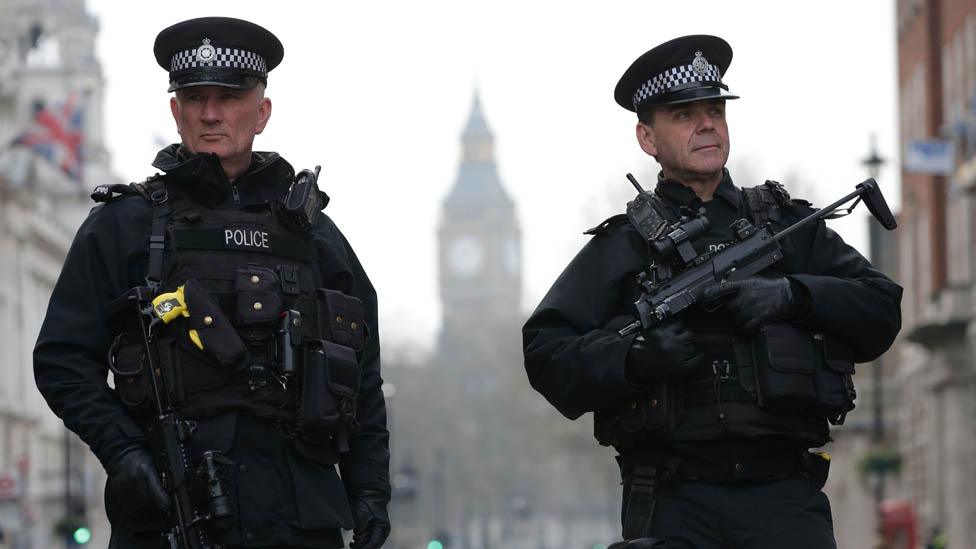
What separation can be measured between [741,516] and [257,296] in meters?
1.72

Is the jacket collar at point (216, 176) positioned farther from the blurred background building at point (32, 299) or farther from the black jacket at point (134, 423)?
the blurred background building at point (32, 299)

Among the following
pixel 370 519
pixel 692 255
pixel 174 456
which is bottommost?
pixel 370 519

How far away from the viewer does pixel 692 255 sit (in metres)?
7.82

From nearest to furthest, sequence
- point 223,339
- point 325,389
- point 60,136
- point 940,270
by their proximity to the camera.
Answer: point 223,339 < point 325,389 < point 940,270 < point 60,136

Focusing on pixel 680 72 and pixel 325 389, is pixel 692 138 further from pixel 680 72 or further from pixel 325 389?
pixel 325 389

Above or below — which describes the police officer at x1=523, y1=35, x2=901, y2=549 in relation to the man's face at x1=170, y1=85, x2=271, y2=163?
below

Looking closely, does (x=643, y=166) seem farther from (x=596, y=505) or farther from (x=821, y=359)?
(x=596, y=505)

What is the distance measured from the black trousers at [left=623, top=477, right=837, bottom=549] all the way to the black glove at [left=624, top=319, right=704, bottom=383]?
39cm

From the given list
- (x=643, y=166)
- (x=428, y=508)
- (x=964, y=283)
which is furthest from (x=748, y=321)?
(x=428, y=508)

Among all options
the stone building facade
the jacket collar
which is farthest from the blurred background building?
the jacket collar

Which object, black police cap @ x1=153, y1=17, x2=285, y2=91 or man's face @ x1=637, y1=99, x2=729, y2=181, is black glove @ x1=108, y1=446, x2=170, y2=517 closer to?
black police cap @ x1=153, y1=17, x2=285, y2=91

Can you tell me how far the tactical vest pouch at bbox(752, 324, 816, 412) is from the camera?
25.0ft

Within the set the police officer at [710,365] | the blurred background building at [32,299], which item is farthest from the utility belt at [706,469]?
the blurred background building at [32,299]

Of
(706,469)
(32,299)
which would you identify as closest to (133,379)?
(706,469)
